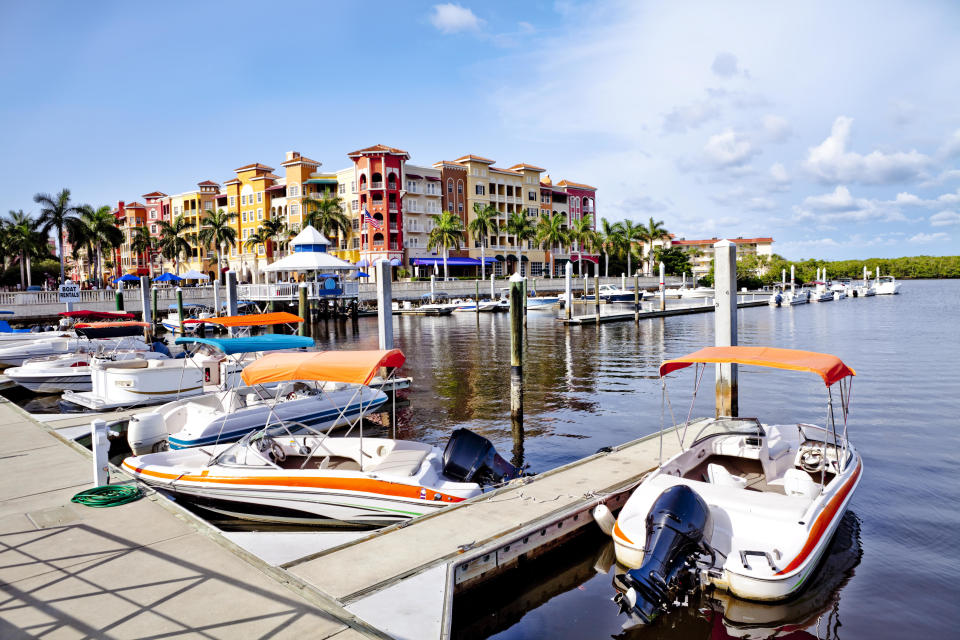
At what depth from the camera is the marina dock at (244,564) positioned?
244 inches

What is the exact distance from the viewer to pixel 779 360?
34.0ft

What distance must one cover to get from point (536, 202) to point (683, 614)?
102517mm

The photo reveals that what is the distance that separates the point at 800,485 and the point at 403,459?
6407 mm

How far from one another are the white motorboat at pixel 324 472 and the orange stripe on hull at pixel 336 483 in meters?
0.02

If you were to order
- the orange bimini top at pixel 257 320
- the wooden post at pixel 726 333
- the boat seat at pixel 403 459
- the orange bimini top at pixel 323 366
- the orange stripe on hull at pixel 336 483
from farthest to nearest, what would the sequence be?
the orange bimini top at pixel 257 320 < the wooden post at pixel 726 333 < the orange bimini top at pixel 323 366 < the boat seat at pixel 403 459 < the orange stripe on hull at pixel 336 483

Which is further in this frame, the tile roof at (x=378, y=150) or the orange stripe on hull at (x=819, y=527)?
the tile roof at (x=378, y=150)

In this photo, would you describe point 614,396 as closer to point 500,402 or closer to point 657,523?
point 500,402

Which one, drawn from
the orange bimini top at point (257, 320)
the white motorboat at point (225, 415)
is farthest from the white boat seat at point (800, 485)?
the orange bimini top at point (257, 320)

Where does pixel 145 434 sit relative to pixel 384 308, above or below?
below

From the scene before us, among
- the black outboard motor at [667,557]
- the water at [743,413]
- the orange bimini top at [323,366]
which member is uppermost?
the orange bimini top at [323,366]

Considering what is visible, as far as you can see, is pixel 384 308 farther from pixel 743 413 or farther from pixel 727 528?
pixel 727 528

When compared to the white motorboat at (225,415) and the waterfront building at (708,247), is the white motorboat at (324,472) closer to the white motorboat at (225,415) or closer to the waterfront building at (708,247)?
the white motorboat at (225,415)

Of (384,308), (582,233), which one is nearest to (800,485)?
(384,308)

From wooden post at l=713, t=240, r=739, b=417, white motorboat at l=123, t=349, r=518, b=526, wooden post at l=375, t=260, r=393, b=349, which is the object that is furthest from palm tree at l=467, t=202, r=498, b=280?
white motorboat at l=123, t=349, r=518, b=526
